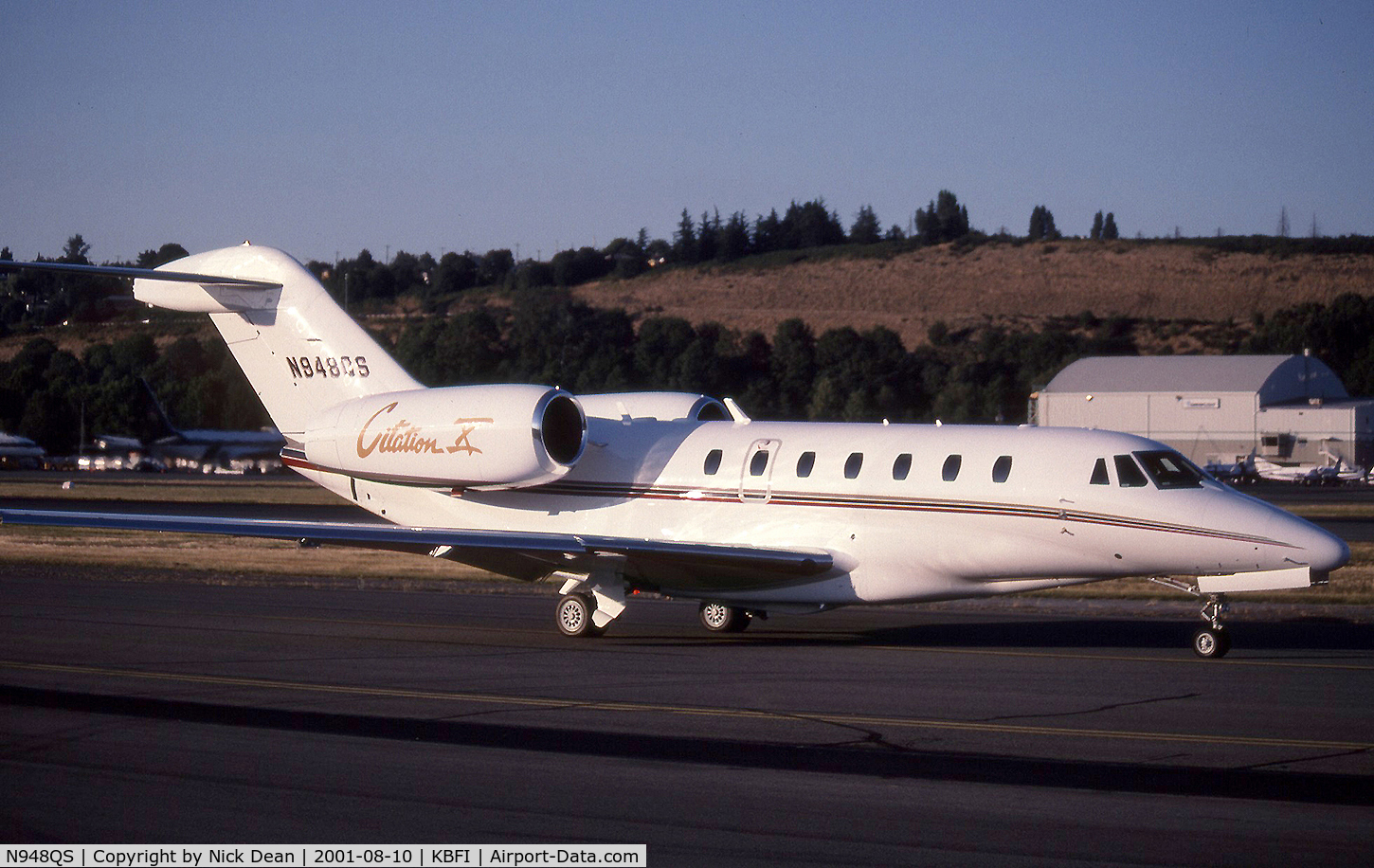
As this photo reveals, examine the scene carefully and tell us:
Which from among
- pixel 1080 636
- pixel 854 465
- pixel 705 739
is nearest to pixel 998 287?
pixel 1080 636

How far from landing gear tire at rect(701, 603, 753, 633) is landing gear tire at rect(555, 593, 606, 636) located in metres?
A: 1.86

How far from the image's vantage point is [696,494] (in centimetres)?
1920

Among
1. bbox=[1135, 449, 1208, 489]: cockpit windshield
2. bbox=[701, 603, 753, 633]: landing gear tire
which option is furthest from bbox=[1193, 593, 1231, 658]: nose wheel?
bbox=[701, 603, 753, 633]: landing gear tire

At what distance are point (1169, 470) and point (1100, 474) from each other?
2.75 ft

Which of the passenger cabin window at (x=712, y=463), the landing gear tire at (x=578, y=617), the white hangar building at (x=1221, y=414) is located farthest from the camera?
the white hangar building at (x=1221, y=414)

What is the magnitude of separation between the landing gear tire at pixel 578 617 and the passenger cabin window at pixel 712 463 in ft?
7.80

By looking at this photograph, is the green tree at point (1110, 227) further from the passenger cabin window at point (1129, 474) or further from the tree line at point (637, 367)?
the passenger cabin window at point (1129, 474)

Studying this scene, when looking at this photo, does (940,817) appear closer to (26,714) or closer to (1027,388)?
(26,714)

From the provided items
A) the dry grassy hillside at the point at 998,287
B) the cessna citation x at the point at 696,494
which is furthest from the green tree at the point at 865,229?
the cessna citation x at the point at 696,494

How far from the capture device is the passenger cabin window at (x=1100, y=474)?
55.1 ft

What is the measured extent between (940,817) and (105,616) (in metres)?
15.2

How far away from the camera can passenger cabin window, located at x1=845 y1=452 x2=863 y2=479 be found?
1812 centimetres
